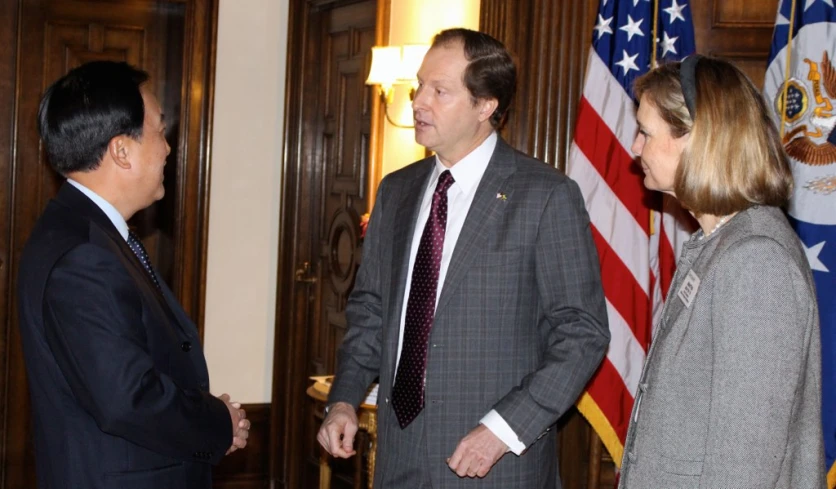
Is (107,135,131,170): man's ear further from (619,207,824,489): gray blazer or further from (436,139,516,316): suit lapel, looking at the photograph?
(619,207,824,489): gray blazer

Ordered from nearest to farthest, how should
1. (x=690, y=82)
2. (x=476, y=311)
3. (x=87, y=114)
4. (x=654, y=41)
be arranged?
(x=690, y=82), (x=87, y=114), (x=476, y=311), (x=654, y=41)

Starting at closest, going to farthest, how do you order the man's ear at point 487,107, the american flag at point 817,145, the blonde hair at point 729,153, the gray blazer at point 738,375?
the gray blazer at point 738,375 → the blonde hair at point 729,153 → the man's ear at point 487,107 → the american flag at point 817,145

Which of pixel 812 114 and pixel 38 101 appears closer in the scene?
pixel 812 114

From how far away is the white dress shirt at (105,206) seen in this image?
2021 millimetres

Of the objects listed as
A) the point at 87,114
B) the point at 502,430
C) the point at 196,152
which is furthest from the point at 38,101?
the point at 502,430

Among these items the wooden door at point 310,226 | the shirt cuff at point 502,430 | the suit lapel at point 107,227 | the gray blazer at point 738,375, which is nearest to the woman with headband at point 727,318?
the gray blazer at point 738,375

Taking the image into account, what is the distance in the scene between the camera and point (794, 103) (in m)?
3.12

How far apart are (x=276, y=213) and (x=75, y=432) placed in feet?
11.5

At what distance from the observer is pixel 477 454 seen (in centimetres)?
216

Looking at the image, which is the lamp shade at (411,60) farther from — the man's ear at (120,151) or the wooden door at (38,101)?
the man's ear at (120,151)

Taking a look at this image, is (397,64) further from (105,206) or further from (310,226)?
(105,206)

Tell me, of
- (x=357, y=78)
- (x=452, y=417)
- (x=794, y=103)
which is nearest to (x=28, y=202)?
(x=357, y=78)

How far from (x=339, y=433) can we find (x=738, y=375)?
1.06 metres

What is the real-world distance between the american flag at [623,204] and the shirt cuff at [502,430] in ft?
4.00
